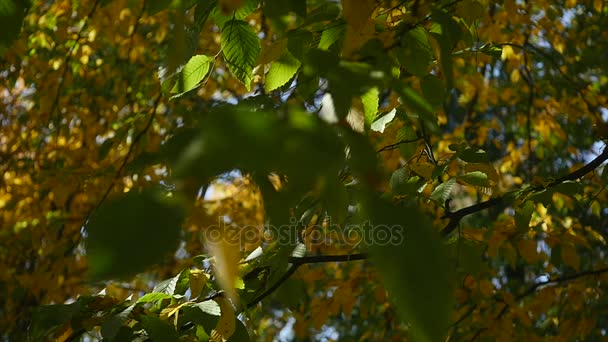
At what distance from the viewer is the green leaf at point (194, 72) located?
126 centimetres

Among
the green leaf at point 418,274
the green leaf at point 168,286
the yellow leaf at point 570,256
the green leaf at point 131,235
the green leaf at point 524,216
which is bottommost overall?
the yellow leaf at point 570,256

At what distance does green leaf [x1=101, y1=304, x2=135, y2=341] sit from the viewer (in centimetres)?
125

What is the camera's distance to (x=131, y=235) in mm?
529

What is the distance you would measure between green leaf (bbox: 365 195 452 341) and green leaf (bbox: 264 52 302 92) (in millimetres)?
723

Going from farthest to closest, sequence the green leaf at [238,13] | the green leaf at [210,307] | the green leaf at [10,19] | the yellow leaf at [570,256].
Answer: the yellow leaf at [570,256], the green leaf at [210,307], the green leaf at [238,13], the green leaf at [10,19]

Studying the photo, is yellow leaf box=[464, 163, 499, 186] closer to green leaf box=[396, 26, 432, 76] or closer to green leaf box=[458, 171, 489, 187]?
green leaf box=[458, 171, 489, 187]

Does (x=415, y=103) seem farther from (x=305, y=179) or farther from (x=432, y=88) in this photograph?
(x=432, y=88)

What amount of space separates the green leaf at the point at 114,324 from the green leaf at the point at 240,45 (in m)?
0.49

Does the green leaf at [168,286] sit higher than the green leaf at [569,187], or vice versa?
the green leaf at [168,286]

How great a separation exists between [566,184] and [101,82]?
11.8 ft

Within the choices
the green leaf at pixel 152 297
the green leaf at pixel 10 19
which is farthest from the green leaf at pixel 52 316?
the green leaf at pixel 10 19

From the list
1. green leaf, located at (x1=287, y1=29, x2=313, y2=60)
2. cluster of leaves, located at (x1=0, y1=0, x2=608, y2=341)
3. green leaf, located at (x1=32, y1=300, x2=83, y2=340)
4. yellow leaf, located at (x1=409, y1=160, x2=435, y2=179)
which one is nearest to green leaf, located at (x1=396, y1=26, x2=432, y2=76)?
cluster of leaves, located at (x1=0, y1=0, x2=608, y2=341)

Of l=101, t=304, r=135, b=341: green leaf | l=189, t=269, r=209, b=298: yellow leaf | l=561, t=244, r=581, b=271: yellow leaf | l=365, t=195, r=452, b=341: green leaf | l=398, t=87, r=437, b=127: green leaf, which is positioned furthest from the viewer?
l=561, t=244, r=581, b=271: yellow leaf

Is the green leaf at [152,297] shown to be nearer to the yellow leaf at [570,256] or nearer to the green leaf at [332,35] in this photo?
the green leaf at [332,35]
